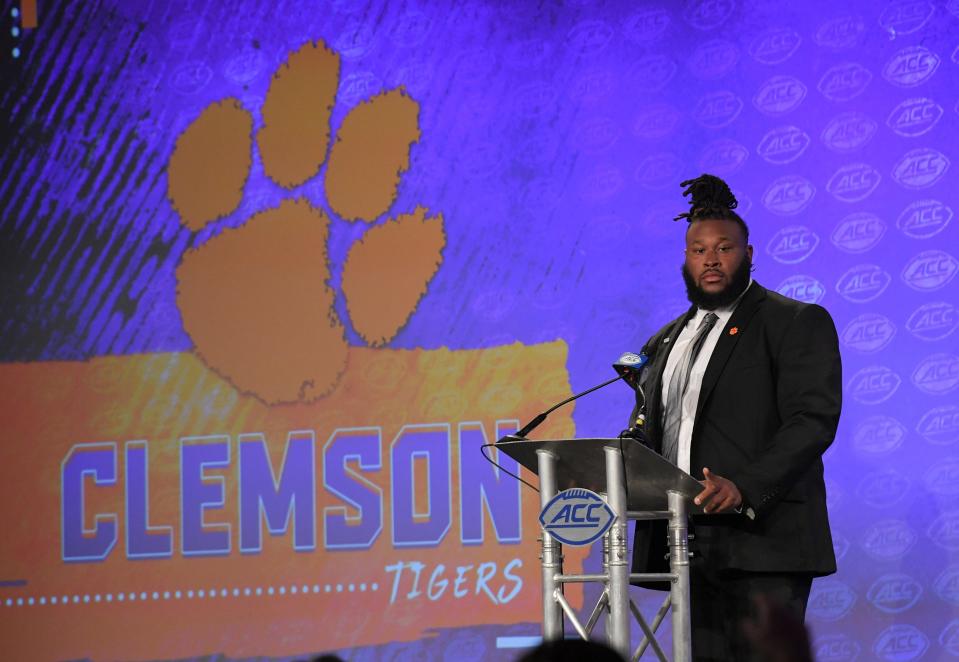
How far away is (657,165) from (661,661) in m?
2.31

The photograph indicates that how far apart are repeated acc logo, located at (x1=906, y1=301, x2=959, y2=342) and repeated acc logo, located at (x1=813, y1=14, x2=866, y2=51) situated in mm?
954

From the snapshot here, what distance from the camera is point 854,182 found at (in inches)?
173

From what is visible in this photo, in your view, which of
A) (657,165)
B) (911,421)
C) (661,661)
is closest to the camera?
(661,661)

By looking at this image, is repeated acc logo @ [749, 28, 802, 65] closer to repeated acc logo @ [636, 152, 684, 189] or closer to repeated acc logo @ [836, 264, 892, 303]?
repeated acc logo @ [636, 152, 684, 189]

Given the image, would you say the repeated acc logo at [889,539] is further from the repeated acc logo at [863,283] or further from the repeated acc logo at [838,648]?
the repeated acc logo at [863,283]

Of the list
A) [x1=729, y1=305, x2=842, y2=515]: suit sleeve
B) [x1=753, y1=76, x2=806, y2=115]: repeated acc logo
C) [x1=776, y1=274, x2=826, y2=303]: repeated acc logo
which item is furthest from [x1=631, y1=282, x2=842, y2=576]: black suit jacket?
[x1=753, y1=76, x2=806, y2=115]: repeated acc logo

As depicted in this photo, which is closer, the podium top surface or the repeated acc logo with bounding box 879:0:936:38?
the podium top surface

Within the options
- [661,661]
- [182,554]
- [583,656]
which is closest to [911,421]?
[661,661]

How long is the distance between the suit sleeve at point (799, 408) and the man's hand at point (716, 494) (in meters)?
0.07

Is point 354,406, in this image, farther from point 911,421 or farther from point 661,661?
point 661,661

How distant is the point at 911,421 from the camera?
4277mm

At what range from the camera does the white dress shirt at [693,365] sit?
9.84ft

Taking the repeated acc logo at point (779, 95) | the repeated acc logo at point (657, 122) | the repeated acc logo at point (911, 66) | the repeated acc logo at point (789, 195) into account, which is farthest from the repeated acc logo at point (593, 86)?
the repeated acc logo at point (911, 66)

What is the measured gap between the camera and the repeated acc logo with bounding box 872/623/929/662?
4203mm
